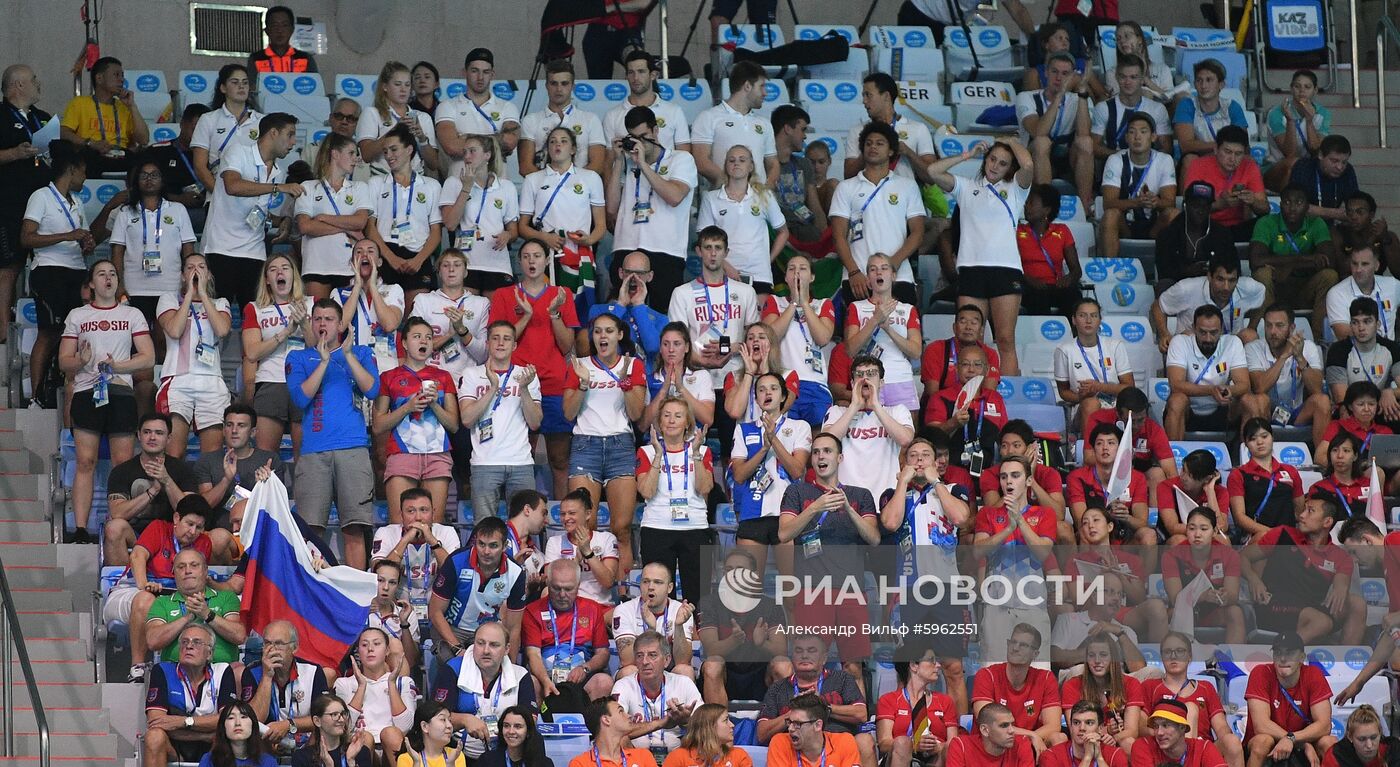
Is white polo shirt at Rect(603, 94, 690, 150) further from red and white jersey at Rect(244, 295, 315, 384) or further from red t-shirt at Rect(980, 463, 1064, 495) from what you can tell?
red t-shirt at Rect(980, 463, 1064, 495)

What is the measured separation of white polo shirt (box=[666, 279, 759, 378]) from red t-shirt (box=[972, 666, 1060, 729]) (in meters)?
2.68

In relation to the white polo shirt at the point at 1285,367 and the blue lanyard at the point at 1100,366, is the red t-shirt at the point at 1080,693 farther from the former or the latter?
the white polo shirt at the point at 1285,367

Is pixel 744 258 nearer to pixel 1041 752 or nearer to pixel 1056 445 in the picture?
pixel 1056 445

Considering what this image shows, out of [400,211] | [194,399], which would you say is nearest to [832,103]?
[400,211]

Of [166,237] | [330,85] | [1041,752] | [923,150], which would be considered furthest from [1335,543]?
[330,85]

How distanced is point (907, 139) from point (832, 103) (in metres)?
1.69

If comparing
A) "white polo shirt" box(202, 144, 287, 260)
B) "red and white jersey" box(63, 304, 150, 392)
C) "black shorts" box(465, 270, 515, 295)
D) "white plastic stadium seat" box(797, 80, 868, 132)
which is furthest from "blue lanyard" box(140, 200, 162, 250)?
"white plastic stadium seat" box(797, 80, 868, 132)

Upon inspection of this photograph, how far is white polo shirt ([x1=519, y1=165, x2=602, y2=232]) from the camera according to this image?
13.6 metres

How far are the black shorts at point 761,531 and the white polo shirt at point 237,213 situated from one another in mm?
3689

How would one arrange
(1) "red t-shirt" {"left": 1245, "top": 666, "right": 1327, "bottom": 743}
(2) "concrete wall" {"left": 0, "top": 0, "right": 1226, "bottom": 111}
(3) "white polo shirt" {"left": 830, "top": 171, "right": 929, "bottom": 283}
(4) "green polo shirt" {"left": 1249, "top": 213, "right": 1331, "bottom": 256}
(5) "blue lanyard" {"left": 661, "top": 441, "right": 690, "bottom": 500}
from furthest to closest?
1. (2) "concrete wall" {"left": 0, "top": 0, "right": 1226, "bottom": 111}
2. (4) "green polo shirt" {"left": 1249, "top": 213, "right": 1331, "bottom": 256}
3. (3) "white polo shirt" {"left": 830, "top": 171, "right": 929, "bottom": 283}
4. (5) "blue lanyard" {"left": 661, "top": 441, "right": 690, "bottom": 500}
5. (1) "red t-shirt" {"left": 1245, "top": 666, "right": 1327, "bottom": 743}

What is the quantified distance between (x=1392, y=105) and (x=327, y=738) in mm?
11089

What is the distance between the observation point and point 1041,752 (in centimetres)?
1106

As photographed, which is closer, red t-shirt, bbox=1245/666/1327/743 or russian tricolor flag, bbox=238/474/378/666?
russian tricolor flag, bbox=238/474/378/666

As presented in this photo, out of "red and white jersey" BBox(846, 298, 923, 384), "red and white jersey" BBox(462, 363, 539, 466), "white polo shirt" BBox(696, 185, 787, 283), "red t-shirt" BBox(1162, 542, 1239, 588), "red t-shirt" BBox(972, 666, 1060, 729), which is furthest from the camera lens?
"white polo shirt" BBox(696, 185, 787, 283)
